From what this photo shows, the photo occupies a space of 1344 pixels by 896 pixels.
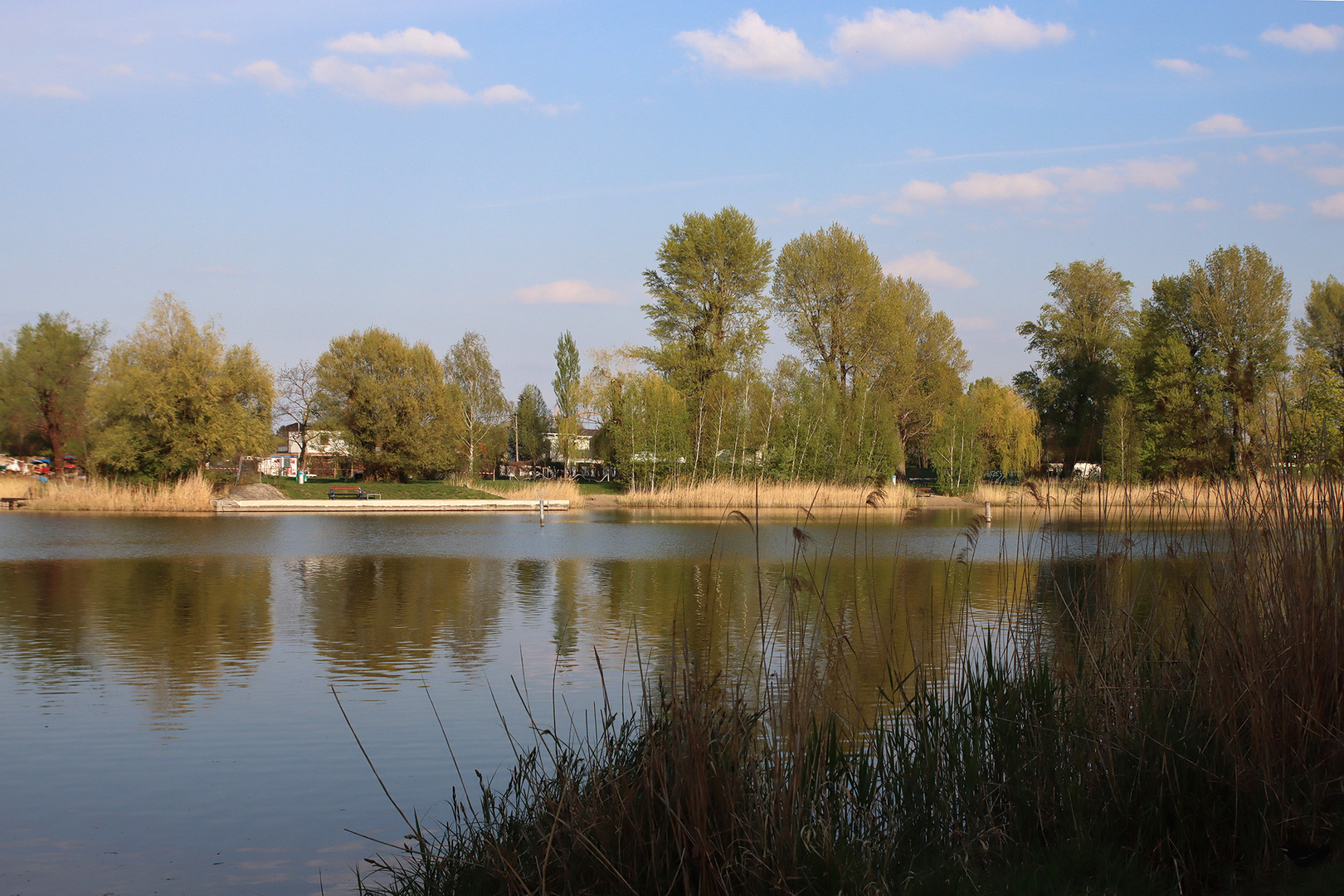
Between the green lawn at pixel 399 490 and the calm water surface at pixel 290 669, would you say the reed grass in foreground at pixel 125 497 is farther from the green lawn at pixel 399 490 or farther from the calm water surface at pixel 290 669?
the calm water surface at pixel 290 669

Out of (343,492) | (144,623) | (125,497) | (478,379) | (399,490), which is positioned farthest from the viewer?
(478,379)

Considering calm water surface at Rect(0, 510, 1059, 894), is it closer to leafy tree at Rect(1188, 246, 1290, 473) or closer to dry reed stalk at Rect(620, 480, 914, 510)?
dry reed stalk at Rect(620, 480, 914, 510)

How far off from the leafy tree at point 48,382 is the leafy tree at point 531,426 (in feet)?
112

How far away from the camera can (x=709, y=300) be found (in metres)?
49.5

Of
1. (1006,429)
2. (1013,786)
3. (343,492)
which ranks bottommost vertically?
(343,492)

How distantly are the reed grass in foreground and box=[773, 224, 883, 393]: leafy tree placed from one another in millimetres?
28034

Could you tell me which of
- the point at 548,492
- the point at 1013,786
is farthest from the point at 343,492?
the point at 1013,786

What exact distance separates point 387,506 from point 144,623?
28517 millimetres

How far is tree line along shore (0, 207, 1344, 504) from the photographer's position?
37.3m

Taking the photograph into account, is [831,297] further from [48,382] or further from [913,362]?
[48,382]

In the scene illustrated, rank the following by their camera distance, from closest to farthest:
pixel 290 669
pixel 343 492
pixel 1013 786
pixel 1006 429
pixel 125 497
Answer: pixel 1013 786 < pixel 290 669 < pixel 125 497 < pixel 343 492 < pixel 1006 429

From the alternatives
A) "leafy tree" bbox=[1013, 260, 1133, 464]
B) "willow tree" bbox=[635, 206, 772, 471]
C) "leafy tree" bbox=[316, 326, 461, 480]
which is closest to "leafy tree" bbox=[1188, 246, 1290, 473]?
"leafy tree" bbox=[1013, 260, 1133, 464]

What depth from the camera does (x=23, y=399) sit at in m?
48.5

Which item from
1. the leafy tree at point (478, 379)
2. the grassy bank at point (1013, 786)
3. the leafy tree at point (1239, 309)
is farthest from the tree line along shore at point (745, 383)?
the grassy bank at point (1013, 786)
